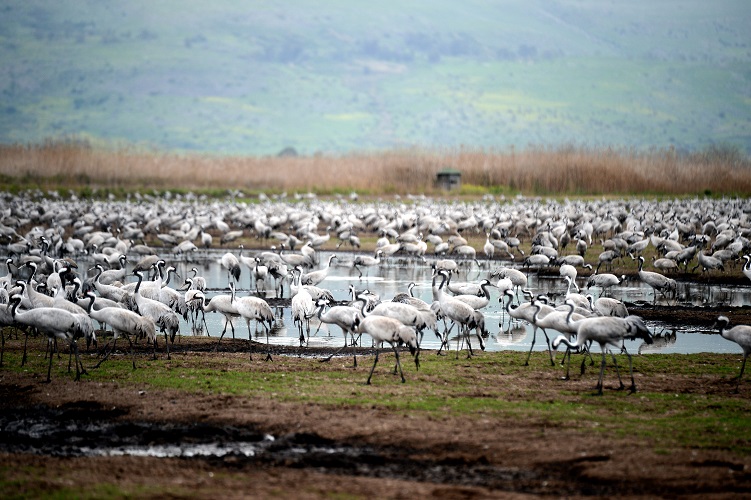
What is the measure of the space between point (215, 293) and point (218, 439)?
10742 millimetres

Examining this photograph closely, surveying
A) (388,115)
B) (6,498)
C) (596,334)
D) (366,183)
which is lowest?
(6,498)

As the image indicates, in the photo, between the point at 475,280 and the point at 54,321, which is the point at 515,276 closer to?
the point at 475,280

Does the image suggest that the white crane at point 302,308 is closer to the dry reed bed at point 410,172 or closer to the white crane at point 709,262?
the white crane at point 709,262

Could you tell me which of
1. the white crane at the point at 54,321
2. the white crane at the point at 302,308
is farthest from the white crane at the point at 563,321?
the white crane at the point at 54,321

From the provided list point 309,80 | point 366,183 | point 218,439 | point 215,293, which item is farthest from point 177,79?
point 218,439

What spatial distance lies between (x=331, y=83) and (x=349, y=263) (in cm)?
14853

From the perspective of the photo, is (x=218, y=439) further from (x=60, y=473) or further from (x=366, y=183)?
(x=366, y=183)

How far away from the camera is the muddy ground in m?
7.37

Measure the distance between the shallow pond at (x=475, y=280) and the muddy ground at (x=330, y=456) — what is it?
5005mm

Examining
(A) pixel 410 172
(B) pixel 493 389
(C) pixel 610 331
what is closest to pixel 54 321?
(B) pixel 493 389

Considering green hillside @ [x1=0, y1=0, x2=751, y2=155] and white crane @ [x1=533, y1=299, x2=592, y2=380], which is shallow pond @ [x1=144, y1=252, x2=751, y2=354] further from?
green hillside @ [x1=0, y1=0, x2=751, y2=155]

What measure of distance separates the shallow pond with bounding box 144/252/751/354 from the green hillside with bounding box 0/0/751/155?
373ft

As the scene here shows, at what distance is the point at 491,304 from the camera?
62.8ft

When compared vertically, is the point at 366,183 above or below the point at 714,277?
above
